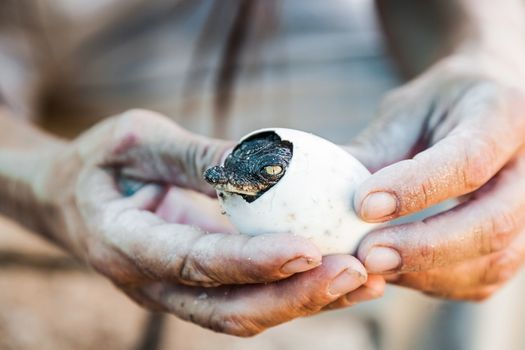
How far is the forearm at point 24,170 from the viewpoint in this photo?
3.90 ft

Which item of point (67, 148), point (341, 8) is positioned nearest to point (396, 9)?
point (341, 8)

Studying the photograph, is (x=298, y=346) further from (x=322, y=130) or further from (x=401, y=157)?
(x=401, y=157)

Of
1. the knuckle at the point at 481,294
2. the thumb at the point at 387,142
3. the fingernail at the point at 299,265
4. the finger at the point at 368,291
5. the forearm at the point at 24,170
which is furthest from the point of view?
the forearm at the point at 24,170

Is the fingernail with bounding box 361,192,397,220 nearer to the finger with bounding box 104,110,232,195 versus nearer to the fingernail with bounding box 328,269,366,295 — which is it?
the fingernail with bounding box 328,269,366,295

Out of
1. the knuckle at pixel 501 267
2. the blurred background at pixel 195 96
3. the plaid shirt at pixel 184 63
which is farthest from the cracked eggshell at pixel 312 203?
the plaid shirt at pixel 184 63

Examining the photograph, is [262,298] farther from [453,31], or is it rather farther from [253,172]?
[453,31]

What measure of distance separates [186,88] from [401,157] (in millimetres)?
865

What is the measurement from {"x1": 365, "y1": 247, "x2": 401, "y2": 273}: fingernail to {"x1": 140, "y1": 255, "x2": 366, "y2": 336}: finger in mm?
26

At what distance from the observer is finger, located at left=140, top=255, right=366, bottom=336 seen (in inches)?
29.1

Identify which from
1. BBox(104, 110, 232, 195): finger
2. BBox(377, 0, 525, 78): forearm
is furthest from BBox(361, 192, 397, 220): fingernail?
BBox(377, 0, 525, 78): forearm

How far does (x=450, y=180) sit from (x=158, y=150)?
37cm

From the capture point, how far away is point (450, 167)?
0.80 meters

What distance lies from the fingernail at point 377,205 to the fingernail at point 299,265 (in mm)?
77

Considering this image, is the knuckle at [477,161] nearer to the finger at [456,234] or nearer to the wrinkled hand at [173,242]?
the finger at [456,234]
